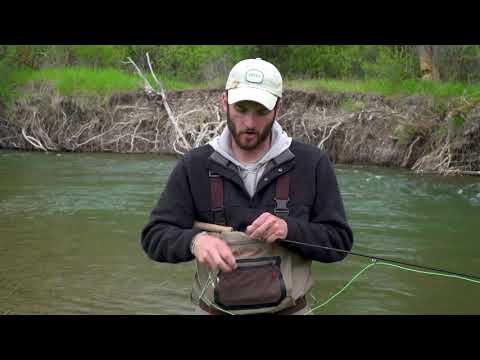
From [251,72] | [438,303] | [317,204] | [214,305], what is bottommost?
[438,303]

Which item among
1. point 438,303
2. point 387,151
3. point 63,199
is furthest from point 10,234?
point 387,151

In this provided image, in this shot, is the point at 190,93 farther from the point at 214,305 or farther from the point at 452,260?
the point at 214,305

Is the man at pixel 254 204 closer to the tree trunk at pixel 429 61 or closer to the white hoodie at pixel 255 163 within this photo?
the white hoodie at pixel 255 163

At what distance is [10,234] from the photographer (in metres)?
9.53

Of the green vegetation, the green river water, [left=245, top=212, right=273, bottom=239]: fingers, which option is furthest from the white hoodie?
the green vegetation

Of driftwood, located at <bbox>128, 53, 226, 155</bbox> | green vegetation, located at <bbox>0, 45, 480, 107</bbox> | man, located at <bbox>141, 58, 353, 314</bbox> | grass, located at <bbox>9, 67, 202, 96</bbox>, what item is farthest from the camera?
grass, located at <bbox>9, 67, 202, 96</bbox>

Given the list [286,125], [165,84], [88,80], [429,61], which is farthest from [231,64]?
[429,61]

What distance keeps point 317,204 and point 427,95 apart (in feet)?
48.1

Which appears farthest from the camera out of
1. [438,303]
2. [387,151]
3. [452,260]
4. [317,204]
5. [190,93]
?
[190,93]

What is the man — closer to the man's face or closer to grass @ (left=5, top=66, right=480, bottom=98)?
the man's face

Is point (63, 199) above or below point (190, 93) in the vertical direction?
below

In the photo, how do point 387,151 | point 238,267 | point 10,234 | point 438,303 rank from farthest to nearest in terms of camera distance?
point 387,151 → point 10,234 → point 438,303 → point 238,267

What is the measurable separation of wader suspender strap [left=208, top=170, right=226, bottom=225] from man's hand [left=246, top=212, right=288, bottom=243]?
197 mm

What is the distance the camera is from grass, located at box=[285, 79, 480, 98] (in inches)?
635
